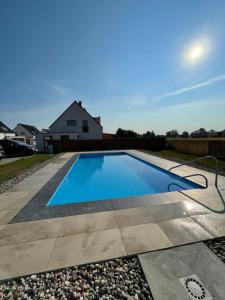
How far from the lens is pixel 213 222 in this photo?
3.16m

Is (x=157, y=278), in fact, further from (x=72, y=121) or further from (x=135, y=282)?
(x=72, y=121)

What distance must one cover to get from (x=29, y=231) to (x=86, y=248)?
4.13ft

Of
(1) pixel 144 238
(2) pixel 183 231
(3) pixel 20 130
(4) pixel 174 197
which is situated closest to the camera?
(1) pixel 144 238

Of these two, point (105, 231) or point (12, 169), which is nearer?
point (105, 231)

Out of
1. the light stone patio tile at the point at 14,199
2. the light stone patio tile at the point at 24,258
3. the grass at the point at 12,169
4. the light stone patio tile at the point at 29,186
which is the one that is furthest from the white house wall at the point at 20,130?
the light stone patio tile at the point at 24,258

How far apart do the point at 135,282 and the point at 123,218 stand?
150 cm

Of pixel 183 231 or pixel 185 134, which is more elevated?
pixel 185 134

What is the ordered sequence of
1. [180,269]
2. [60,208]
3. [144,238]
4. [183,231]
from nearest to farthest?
[180,269]
[144,238]
[183,231]
[60,208]

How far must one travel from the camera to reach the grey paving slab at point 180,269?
1743 mm

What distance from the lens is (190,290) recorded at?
5.74 ft

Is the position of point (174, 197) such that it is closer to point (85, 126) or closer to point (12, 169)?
point (12, 169)

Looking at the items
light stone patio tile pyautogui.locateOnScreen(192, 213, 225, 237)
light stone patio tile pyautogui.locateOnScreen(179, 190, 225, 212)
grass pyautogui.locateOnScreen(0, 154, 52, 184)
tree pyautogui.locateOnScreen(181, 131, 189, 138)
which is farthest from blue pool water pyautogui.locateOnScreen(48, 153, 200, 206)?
tree pyautogui.locateOnScreen(181, 131, 189, 138)

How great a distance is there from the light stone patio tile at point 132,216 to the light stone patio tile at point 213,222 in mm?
983

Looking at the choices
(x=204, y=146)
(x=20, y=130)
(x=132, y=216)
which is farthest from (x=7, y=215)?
(x=20, y=130)
